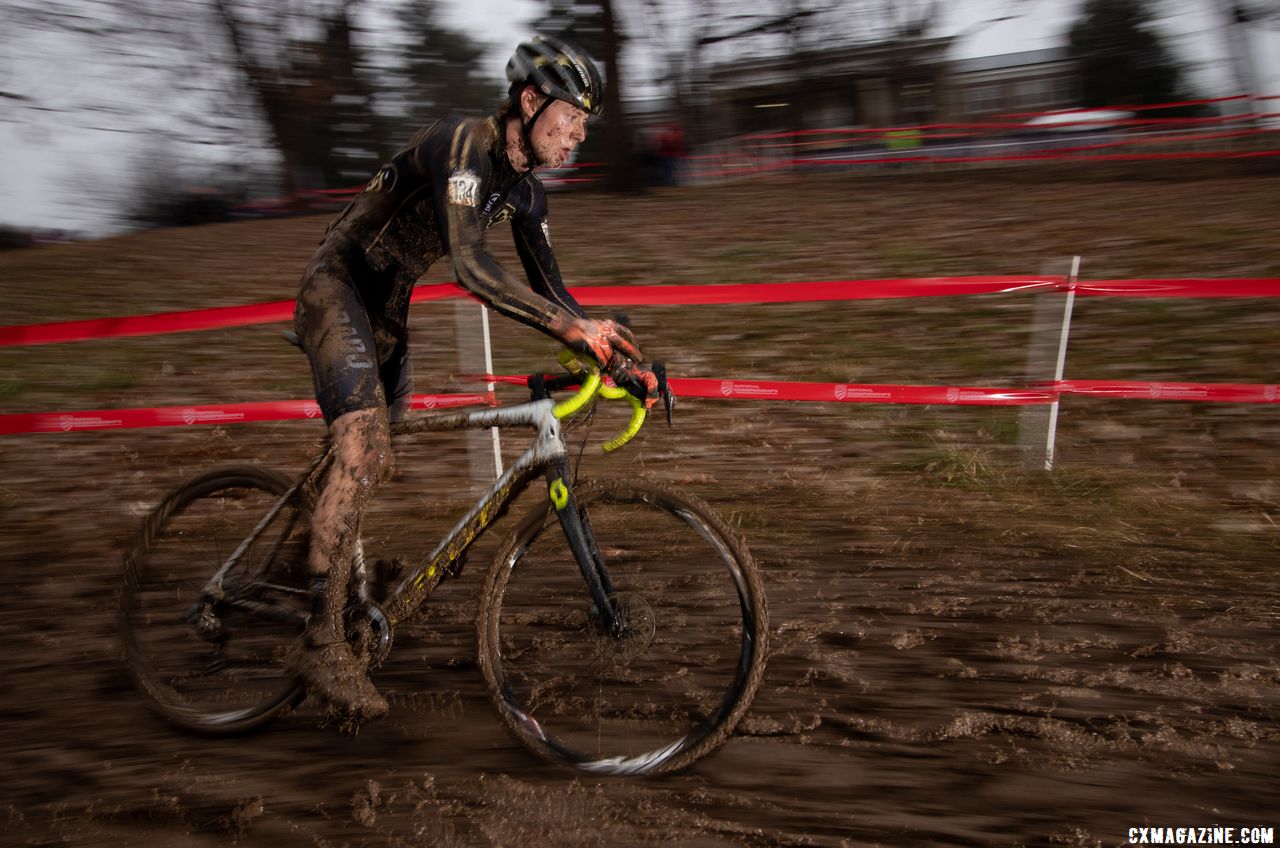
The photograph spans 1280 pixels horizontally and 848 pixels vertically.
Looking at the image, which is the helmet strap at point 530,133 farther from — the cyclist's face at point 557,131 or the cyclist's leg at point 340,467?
the cyclist's leg at point 340,467

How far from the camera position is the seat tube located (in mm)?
2795

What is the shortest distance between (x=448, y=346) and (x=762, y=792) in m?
7.24

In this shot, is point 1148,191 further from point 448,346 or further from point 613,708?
point 613,708

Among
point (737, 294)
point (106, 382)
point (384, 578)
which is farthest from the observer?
point (106, 382)

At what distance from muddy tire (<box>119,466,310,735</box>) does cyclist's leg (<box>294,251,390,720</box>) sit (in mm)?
218

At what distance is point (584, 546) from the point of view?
110 inches

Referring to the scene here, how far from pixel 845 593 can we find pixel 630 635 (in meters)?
1.73

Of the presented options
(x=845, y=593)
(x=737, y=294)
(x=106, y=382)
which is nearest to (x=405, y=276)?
(x=845, y=593)

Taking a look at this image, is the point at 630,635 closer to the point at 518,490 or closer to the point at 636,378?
the point at 518,490

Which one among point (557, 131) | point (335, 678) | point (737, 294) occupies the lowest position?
point (335, 678)

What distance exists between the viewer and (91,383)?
28.3 feet

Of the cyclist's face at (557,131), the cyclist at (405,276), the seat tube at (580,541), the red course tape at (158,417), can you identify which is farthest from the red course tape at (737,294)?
the seat tube at (580,541)

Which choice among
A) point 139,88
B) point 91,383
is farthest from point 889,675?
point 139,88

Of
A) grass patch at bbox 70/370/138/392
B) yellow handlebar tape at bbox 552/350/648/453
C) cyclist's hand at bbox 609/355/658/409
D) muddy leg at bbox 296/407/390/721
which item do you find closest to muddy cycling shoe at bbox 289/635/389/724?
muddy leg at bbox 296/407/390/721
